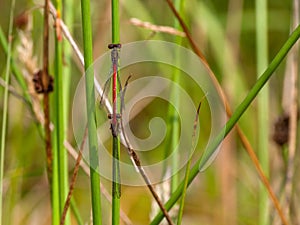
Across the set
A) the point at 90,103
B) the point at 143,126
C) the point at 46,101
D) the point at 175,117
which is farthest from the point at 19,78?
the point at 143,126

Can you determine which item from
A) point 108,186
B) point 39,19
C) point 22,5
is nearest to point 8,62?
point 39,19

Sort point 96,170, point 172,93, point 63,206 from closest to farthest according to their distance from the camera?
point 96,170
point 63,206
point 172,93

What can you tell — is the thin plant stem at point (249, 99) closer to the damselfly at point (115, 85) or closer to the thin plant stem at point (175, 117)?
the damselfly at point (115, 85)

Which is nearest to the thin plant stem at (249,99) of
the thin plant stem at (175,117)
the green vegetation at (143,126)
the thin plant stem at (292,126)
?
the green vegetation at (143,126)

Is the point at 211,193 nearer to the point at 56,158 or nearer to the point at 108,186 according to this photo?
the point at 108,186

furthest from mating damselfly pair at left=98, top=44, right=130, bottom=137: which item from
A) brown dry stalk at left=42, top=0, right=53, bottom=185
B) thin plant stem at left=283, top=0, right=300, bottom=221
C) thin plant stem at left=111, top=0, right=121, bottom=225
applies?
thin plant stem at left=283, top=0, right=300, bottom=221

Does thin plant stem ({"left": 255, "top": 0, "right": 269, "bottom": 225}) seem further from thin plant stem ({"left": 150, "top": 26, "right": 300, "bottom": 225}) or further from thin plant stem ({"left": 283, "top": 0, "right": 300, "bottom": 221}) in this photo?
thin plant stem ({"left": 150, "top": 26, "right": 300, "bottom": 225})

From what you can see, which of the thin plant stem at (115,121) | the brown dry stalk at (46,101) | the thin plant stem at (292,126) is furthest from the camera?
the thin plant stem at (292,126)

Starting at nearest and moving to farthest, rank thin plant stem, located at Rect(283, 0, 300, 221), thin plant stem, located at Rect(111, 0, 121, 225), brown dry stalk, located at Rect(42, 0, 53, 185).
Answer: thin plant stem, located at Rect(111, 0, 121, 225) → brown dry stalk, located at Rect(42, 0, 53, 185) → thin plant stem, located at Rect(283, 0, 300, 221)
